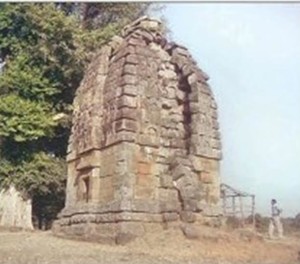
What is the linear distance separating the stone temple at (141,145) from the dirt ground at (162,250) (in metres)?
0.25

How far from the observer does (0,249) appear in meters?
5.50

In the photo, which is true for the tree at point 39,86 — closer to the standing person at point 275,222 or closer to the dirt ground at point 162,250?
the dirt ground at point 162,250

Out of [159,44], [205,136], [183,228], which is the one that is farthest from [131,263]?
[159,44]

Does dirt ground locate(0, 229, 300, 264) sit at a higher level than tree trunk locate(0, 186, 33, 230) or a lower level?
lower

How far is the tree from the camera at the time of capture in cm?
972

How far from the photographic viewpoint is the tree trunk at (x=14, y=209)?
9.68 metres

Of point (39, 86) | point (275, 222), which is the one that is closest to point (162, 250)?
point (275, 222)

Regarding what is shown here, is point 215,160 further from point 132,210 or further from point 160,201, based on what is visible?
point 132,210

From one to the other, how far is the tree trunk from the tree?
0.15 metres

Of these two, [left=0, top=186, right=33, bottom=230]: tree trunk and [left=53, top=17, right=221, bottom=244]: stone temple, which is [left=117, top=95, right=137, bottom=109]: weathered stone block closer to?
[left=53, top=17, right=221, bottom=244]: stone temple

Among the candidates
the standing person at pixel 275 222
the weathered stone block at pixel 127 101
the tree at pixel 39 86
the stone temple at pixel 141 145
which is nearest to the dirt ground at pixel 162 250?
the stone temple at pixel 141 145

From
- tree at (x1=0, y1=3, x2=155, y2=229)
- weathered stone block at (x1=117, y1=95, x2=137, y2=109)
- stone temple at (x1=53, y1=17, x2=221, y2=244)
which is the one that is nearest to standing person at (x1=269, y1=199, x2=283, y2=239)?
stone temple at (x1=53, y1=17, x2=221, y2=244)

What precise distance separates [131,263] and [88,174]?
2557mm

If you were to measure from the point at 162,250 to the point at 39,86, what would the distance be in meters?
5.40
